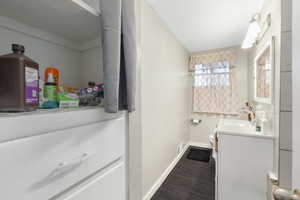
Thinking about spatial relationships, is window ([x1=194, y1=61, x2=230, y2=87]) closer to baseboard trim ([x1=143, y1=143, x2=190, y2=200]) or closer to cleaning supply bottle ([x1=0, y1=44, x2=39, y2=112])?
baseboard trim ([x1=143, y1=143, x2=190, y2=200])

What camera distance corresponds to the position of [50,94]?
22.8 inches

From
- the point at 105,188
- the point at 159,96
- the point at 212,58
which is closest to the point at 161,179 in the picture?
the point at 159,96

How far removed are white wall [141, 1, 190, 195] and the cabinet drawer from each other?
868 millimetres

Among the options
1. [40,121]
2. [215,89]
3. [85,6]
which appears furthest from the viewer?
[215,89]

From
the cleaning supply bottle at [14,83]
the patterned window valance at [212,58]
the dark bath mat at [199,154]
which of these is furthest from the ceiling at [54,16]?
the patterned window valance at [212,58]

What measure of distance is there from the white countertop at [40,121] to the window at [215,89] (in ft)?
9.11

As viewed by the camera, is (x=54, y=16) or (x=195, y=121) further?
(x=195, y=121)

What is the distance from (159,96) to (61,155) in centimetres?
142

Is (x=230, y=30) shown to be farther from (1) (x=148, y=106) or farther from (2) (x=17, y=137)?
(2) (x=17, y=137)

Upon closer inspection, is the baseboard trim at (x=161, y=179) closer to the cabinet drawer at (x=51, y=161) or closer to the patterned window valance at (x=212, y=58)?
the cabinet drawer at (x=51, y=161)

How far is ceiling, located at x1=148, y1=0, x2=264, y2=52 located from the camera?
4.81 ft

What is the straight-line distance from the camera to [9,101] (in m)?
0.41

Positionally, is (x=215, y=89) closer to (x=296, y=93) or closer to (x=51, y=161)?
(x=296, y=93)

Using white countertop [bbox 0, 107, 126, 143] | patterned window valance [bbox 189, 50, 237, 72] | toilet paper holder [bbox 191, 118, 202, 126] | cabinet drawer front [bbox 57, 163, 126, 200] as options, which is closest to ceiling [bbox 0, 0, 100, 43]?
white countertop [bbox 0, 107, 126, 143]
